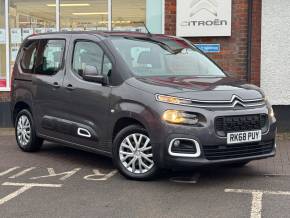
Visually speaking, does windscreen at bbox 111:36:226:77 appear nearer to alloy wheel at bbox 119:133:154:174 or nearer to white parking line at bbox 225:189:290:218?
alloy wheel at bbox 119:133:154:174

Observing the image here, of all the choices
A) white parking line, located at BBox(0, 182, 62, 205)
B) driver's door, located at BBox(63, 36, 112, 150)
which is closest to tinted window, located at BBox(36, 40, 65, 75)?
driver's door, located at BBox(63, 36, 112, 150)

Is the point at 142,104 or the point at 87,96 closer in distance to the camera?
the point at 142,104

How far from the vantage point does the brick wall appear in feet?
35.4

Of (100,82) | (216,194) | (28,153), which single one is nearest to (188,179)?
(216,194)

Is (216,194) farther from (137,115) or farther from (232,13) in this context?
(232,13)

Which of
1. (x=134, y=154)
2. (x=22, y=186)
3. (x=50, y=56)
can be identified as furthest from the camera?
(x=50, y=56)

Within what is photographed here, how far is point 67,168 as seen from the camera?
7469 mm

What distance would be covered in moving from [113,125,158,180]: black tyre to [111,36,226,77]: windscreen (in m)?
0.75

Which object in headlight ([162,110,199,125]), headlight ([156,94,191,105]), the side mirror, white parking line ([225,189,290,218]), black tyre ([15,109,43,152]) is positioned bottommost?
white parking line ([225,189,290,218])

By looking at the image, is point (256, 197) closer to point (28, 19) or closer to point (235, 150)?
point (235, 150)

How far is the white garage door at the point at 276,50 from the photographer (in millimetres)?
10641

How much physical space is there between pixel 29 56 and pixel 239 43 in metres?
4.29

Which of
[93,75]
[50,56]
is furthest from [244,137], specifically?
[50,56]

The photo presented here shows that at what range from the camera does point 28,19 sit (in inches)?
476
